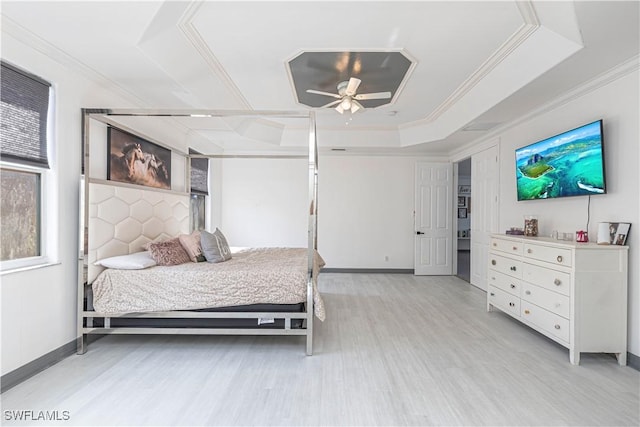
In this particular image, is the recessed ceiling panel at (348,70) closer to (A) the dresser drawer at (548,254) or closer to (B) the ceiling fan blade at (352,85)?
(B) the ceiling fan blade at (352,85)

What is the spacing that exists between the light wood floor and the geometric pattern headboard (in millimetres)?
934

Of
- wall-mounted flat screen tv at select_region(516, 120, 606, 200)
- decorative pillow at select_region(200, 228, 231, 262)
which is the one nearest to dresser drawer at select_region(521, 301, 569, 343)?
wall-mounted flat screen tv at select_region(516, 120, 606, 200)

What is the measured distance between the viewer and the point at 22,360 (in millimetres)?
2367

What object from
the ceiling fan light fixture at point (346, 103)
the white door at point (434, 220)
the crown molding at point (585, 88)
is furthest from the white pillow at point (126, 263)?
the white door at point (434, 220)

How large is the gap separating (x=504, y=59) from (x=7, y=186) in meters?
4.40

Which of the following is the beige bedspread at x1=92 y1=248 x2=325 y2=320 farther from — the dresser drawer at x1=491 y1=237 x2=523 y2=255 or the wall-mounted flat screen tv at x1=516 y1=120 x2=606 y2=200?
the wall-mounted flat screen tv at x1=516 y1=120 x2=606 y2=200

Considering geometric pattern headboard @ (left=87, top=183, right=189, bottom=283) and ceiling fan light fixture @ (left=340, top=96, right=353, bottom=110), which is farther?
ceiling fan light fixture @ (left=340, top=96, right=353, bottom=110)

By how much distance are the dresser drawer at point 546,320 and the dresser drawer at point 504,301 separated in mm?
131

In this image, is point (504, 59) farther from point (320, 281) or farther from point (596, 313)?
point (320, 281)

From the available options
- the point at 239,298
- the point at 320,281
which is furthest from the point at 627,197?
the point at 320,281

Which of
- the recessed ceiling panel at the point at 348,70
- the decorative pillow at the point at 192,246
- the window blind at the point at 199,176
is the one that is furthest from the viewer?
the window blind at the point at 199,176

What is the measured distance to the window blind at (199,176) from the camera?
5362 mm

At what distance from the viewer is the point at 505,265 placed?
3.76m

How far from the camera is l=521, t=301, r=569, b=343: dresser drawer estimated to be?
9.09ft
